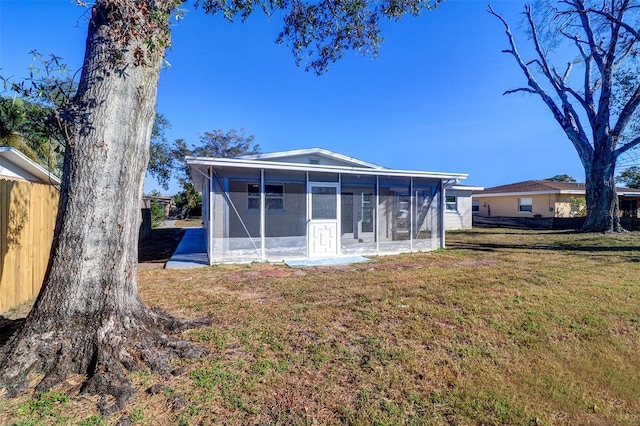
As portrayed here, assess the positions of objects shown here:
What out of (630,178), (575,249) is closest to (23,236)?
(575,249)

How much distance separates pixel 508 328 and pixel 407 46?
1124 centimetres

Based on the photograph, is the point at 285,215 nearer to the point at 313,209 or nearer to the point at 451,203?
the point at 313,209

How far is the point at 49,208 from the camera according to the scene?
15.1 feet

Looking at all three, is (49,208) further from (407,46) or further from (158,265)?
(407,46)

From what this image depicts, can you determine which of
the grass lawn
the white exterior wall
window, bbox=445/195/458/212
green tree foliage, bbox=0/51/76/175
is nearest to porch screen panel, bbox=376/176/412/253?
the grass lawn

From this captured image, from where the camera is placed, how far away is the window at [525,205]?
74.8 feet

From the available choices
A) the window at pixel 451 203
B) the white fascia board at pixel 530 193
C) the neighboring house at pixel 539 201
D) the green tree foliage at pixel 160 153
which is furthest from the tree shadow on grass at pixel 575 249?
the green tree foliage at pixel 160 153

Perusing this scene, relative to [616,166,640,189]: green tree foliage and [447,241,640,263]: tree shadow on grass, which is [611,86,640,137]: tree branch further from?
[616,166,640,189]: green tree foliage

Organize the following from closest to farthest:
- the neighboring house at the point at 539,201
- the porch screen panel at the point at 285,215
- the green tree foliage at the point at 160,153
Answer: the porch screen panel at the point at 285,215
the neighboring house at the point at 539,201
the green tree foliage at the point at 160,153

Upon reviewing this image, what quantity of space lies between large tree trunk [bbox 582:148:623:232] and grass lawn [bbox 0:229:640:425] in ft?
42.5

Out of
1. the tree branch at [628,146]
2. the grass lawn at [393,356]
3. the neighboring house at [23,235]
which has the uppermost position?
the tree branch at [628,146]

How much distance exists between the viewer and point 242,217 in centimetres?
812

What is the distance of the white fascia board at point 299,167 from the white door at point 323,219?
570 millimetres

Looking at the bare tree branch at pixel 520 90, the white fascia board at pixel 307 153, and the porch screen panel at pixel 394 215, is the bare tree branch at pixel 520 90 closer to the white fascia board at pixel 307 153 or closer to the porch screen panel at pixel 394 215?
the white fascia board at pixel 307 153
